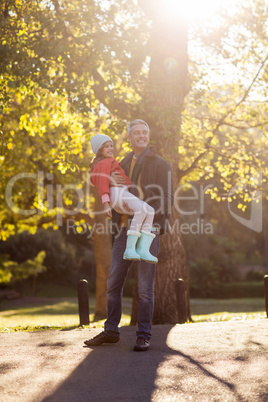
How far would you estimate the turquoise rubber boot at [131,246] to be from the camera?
Result: 5230 mm

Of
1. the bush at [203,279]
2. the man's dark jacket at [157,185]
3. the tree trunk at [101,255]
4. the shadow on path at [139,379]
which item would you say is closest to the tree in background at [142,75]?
the tree trunk at [101,255]

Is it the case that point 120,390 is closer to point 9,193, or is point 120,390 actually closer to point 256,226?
point 9,193

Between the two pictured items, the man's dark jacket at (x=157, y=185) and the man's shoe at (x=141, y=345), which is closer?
the man's shoe at (x=141, y=345)

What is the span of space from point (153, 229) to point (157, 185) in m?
0.47

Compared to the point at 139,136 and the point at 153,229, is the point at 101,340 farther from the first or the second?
the point at 139,136

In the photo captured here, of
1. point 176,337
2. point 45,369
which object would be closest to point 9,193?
point 176,337

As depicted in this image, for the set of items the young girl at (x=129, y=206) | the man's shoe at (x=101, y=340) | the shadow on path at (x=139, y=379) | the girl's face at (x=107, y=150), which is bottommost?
the man's shoe at (x=101, y=340)

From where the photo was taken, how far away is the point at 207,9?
14.3 metres

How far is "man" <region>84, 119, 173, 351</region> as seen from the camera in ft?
18.2

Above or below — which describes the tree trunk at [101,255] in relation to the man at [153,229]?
below

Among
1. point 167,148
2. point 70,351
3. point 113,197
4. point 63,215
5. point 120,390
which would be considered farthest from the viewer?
point 63,215

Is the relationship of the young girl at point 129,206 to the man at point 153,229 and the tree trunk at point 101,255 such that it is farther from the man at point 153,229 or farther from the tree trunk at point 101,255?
the tree trunk at point 101,255

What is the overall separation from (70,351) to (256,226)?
169 feet

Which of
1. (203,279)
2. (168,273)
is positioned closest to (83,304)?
(168,273)
